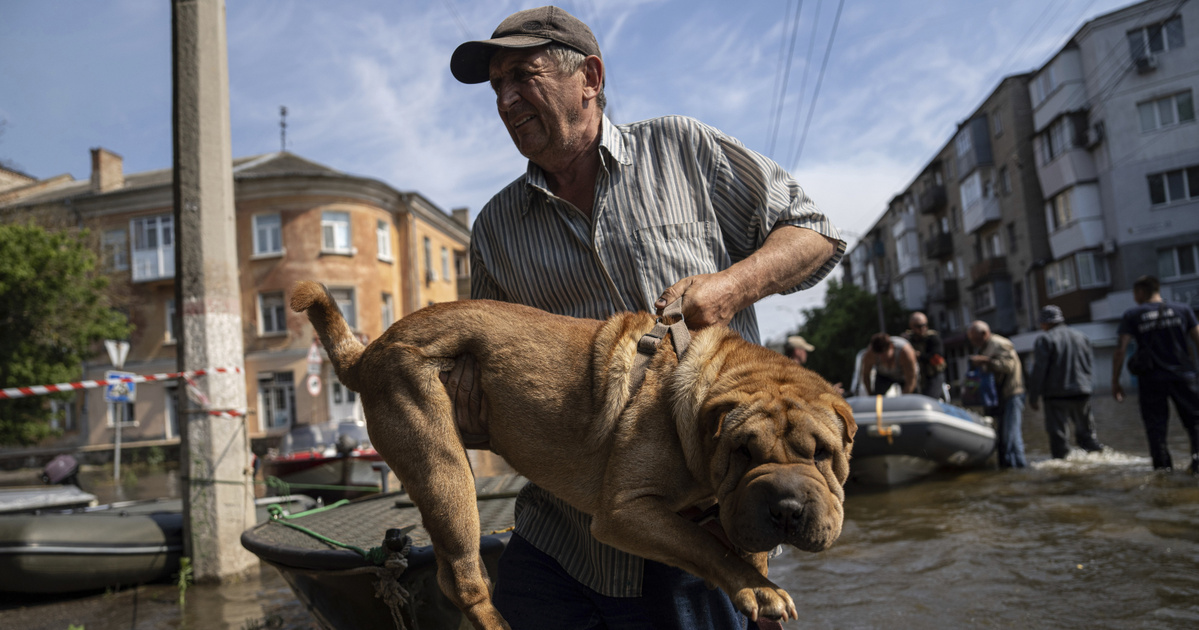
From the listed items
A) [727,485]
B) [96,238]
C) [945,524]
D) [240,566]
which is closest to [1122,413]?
[945,524]

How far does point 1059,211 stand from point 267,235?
3927 cm

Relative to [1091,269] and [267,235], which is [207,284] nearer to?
[267,235]

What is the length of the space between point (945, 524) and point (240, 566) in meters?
6.96

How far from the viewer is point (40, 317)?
25875mm

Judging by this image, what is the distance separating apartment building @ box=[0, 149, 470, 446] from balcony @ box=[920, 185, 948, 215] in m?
38.4

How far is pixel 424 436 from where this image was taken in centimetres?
222

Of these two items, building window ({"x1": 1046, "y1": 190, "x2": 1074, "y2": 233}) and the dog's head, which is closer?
the dog's head

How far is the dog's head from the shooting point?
1.72 meters

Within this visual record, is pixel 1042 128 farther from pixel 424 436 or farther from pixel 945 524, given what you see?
pixel 424 436

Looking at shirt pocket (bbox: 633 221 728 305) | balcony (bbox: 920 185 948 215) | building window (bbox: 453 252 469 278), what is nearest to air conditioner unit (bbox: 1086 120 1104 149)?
balcony (bbox: 920 185 948 215)

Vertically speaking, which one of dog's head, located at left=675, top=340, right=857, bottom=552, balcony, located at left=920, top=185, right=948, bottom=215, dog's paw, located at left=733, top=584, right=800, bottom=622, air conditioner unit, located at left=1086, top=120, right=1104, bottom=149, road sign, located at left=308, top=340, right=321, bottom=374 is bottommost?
dog's paw, located at left=733, top=584, right=800, bottom=622

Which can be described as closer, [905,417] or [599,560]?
[599,560]

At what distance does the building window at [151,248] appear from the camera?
3550cm

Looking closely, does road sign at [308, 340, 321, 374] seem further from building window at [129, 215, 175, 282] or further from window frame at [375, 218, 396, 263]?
building window at [129, 215, 175, 282]
